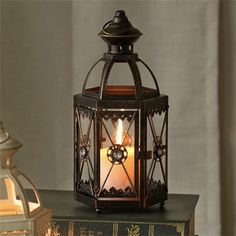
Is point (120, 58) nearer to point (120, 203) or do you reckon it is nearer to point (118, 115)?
point (118, 115)

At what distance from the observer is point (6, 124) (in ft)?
5.68

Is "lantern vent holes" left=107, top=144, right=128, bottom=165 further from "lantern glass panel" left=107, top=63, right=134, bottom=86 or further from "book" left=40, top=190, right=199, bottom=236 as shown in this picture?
"lantern glass panel" left=107, top=63, right=134, bottom=86

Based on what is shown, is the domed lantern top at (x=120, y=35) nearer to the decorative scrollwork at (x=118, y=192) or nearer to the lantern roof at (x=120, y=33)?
the lantern roof at (x=120, y=33)

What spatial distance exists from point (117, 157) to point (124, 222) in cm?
10

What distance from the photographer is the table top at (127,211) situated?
1229mm

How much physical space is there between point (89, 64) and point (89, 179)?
44 cm

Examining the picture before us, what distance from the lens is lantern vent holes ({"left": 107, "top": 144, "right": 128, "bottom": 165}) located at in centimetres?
125

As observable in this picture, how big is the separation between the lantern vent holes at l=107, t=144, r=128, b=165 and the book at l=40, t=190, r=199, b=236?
0.08m

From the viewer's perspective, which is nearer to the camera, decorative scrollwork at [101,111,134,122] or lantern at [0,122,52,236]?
lantern at [0,122,52,236]

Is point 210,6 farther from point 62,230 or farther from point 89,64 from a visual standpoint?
point 62,230

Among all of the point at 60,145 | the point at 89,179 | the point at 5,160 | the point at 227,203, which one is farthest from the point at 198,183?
the point at 5,160

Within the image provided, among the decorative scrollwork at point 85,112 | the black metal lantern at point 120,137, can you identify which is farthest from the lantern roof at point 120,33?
the decorative scrollwork at point 85,112

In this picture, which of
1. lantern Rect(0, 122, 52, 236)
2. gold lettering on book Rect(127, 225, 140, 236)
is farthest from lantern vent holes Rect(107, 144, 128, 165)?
lantern Rect(0, 122, 52, 236)

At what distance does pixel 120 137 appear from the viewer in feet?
4.12
